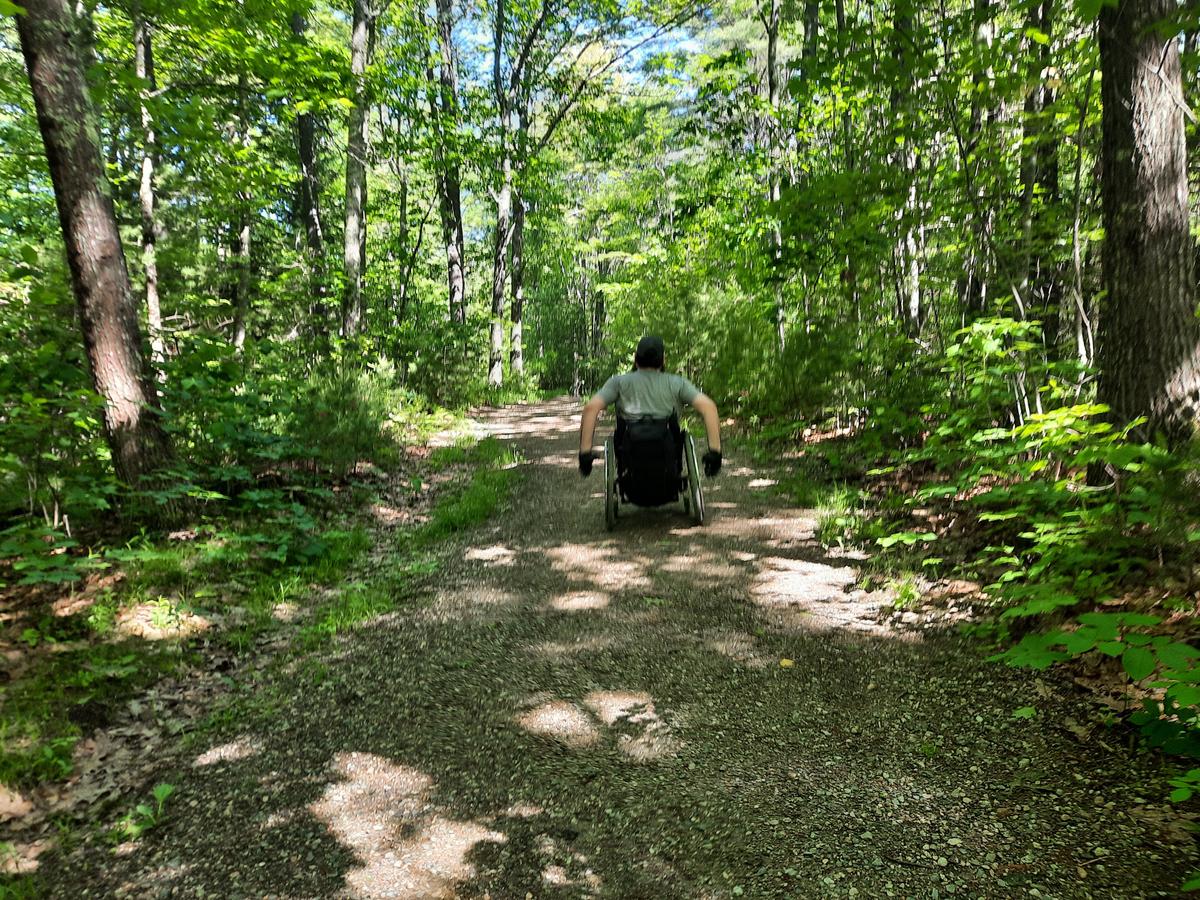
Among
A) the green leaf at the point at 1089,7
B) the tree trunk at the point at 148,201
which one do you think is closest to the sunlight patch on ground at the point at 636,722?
the green leaf at the point at 1089,7

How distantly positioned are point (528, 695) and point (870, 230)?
5585mm

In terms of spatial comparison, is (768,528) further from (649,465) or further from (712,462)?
(649,465)

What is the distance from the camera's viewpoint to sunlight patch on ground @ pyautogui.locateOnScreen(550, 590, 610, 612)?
14.7ft

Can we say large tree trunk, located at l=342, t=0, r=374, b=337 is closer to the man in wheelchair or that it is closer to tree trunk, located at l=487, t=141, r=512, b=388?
tree trunk, located at l=487, t=141, r=512, b=388

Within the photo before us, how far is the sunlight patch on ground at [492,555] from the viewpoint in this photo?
18.2 ft

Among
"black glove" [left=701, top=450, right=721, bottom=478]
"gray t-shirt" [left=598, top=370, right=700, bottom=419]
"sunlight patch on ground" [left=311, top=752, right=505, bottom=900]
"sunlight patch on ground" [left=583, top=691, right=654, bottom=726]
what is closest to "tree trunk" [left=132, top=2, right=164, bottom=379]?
"gray t-shirt" [left=598, top=370, right=700, bottom=419]

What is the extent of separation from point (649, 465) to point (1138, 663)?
3650mm

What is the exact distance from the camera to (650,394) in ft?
18.4

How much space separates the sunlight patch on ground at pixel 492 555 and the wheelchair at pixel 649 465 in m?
0.94

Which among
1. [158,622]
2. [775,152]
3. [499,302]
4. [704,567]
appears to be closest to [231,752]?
[158,622]

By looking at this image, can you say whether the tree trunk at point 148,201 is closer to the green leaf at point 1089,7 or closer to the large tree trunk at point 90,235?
the large tree trunk at point 90,235

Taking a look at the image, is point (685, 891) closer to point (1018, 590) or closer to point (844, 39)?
point (1018, 590)

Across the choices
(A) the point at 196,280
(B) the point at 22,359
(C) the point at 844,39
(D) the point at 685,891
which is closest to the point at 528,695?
(D) the point at 685,891

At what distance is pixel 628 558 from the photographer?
5336mm
